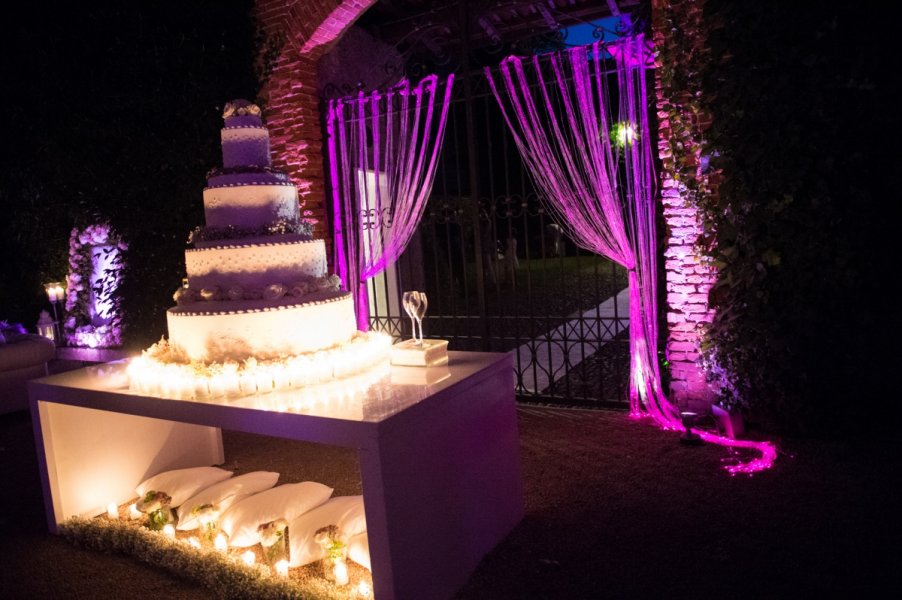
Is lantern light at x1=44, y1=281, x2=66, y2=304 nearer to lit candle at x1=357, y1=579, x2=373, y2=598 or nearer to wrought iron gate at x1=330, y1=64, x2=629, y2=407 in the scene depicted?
wrought iron gate at x1=330, y1=64, x2=629, y2=407

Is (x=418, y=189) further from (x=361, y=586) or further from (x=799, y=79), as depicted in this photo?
(x=361, y=586)

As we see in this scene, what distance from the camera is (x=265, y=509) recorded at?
10.4 ft

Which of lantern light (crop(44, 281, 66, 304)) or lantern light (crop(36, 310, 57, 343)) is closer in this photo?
lantern light (crop(36, 310, 57, 343))

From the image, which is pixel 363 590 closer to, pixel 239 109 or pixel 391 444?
pixel 391 444

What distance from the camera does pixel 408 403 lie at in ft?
8.28

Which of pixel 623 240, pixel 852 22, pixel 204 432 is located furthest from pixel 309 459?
pixel 852 22

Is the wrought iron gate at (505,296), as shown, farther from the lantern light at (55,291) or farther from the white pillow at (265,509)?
the lantern light at (55,291)

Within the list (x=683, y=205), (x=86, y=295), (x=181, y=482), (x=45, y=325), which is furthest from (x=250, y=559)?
(x=45, y=325)

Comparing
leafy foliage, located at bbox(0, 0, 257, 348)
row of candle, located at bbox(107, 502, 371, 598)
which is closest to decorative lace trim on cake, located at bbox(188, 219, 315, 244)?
row of candle, located at bbox(107, 502, 371, 598)

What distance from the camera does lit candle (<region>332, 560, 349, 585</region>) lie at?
8.95 ft

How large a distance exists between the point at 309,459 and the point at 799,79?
A: 408 centimetres

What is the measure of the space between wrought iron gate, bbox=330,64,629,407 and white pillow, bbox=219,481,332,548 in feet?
7.13

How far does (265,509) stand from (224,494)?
422 millimetres

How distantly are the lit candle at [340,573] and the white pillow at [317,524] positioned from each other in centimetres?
16
